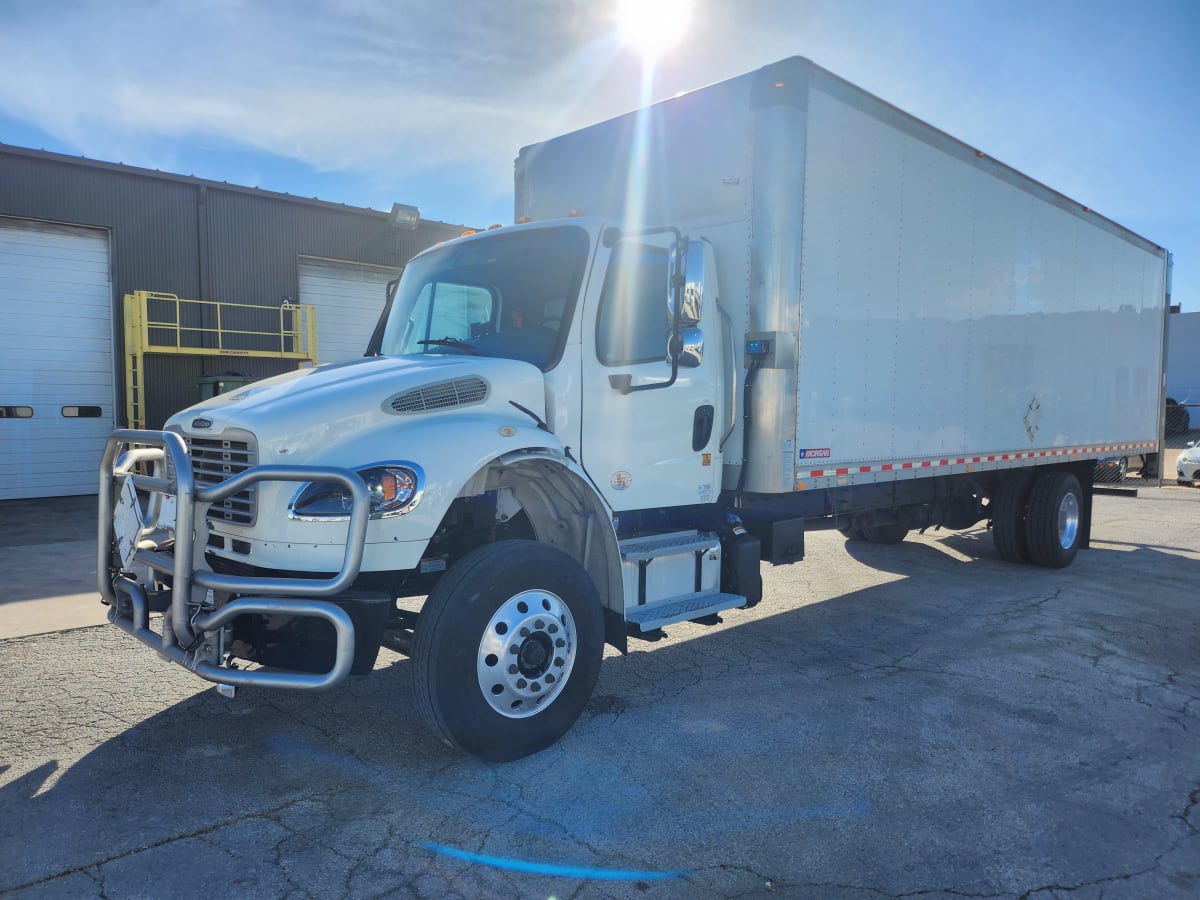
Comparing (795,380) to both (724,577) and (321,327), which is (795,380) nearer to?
(724,577)

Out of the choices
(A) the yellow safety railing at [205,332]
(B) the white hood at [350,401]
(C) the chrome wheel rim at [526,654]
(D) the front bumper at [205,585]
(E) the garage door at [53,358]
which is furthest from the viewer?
(A) the yellow safety railing at [205,332]

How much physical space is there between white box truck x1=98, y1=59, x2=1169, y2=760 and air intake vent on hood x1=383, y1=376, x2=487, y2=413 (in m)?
0.01

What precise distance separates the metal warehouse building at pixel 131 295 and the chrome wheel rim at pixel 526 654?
13249 millimetres

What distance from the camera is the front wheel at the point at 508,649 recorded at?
11.9 feet

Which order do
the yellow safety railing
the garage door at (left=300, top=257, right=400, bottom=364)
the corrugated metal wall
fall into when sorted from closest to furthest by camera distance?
the corrugated metal wall
the yellow safety railing
the garage door at (left=300, top=257, right=400, bottom=364)

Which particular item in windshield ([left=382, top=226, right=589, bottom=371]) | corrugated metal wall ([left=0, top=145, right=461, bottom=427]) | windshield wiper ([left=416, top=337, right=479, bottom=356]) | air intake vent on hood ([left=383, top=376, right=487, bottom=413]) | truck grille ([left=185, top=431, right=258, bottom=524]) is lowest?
truck grille ([left=185, top=431, right=258, bottom=524])

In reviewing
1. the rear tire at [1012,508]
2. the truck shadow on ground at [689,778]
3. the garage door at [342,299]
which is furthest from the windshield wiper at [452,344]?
the garage door at [342,299]

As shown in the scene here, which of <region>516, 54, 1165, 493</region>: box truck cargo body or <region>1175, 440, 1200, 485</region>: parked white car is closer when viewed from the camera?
<region>516, 54, 1165, 493</region>: box truck cargo body

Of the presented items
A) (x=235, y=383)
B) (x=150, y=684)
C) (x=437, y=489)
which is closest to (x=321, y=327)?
(x=235, y=383)

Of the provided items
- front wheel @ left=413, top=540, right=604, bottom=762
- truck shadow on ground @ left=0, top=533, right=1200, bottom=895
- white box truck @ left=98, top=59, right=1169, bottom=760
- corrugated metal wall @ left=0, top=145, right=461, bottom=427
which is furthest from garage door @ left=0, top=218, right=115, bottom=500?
front wheel @ left=413, top=540, right=604, bottom=762

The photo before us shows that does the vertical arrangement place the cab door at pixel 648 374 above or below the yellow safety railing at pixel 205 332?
below

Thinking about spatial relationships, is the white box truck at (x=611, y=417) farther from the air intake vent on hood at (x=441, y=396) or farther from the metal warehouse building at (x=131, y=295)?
the metal warehouse building at (x=131, y=295)

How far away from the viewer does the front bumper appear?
324 cm

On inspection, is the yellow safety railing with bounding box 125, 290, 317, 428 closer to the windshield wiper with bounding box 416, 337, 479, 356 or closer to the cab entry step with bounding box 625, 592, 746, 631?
the windshield wiper with bounding box 416, 337, 479, 356
